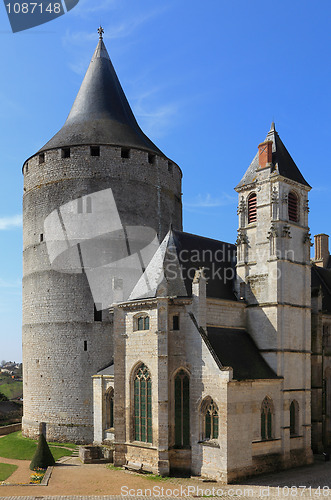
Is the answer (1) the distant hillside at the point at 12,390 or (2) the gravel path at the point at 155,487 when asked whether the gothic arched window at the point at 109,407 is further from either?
(1) the distant hillside at the point at 12,390

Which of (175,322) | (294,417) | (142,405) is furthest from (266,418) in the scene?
(175,322)

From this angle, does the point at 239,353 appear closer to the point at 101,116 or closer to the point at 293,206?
the point at 293,206

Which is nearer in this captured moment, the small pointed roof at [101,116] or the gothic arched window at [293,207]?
Result: the gothic arched window at [293,207]

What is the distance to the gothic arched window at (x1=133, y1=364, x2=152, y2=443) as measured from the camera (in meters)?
26.9

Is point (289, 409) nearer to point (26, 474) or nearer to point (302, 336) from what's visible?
point (302, 336)

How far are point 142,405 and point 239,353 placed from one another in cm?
586

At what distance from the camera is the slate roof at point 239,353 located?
26250mm

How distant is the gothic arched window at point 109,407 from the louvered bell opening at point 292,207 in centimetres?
1527

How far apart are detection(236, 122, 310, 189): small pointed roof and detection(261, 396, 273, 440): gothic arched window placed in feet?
41.3

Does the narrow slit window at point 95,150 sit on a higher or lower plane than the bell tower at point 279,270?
higher

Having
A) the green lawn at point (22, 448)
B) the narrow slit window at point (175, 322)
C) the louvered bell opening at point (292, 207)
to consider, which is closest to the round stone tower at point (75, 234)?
the green lawn at point (22, 448)

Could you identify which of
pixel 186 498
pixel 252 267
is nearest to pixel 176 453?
pixel 186 498

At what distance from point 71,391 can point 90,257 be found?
936cm

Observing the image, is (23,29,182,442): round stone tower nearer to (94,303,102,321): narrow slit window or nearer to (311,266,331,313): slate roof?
(94,303,102,321): narrow slit window
